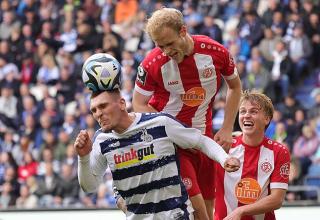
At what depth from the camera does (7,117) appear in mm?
18641

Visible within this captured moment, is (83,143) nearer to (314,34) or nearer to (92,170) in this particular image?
(92,170)

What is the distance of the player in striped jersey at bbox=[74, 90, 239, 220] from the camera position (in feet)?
24.7

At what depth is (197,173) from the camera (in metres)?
8.55

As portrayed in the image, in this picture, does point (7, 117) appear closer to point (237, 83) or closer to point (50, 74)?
point (50, 74)

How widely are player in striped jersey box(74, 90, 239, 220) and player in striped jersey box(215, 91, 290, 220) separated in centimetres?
78

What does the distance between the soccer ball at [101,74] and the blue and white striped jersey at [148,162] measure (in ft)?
1.05

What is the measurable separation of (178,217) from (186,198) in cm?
14

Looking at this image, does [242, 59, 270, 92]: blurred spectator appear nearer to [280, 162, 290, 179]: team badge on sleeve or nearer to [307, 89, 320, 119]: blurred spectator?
[307, 89, 320, 119]: blurred spectator

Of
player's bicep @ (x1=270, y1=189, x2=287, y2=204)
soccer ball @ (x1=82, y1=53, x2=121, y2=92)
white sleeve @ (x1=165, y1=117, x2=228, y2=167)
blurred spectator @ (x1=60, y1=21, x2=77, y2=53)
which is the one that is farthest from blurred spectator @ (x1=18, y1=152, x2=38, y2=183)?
soccer ball @ (x1=82, y1=53, x2=121, y2=92)

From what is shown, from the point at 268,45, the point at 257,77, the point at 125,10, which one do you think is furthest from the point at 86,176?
the point at 125,10

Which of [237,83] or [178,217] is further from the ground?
[237,83]

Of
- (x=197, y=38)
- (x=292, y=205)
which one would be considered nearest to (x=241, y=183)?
(x=197, y=38)

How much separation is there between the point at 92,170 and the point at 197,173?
1.18 m

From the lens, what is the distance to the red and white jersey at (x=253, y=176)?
330 inches
